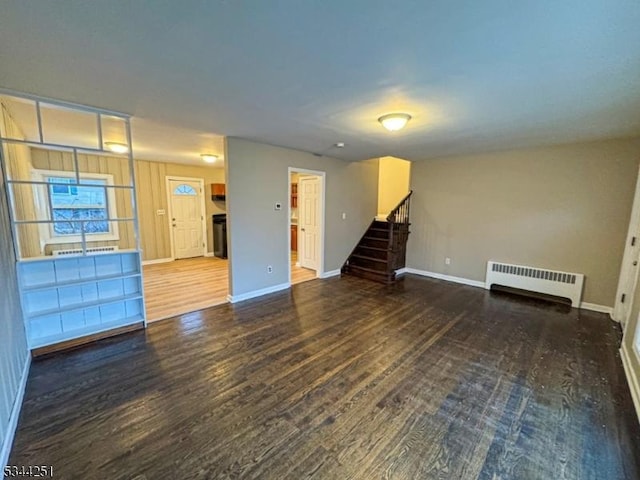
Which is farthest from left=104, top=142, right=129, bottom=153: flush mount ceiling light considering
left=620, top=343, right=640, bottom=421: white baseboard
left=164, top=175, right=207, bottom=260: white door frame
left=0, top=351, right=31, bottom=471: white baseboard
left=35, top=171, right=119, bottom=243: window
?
left=620, top=343, right=640, bottom=421: white baseboard

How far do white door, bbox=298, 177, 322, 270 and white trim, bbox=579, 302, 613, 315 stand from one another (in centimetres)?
447

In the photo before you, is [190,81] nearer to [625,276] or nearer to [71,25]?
[71,25]

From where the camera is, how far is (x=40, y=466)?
165 cm

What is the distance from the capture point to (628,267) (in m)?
3.82

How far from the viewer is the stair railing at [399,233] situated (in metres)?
5.73

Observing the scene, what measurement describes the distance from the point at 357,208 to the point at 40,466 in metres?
5.71

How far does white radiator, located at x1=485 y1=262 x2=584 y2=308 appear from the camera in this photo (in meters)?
4.36

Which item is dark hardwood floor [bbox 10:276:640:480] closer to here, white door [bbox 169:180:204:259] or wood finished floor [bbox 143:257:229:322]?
wood finished floor [bbox 143:257:229:322]

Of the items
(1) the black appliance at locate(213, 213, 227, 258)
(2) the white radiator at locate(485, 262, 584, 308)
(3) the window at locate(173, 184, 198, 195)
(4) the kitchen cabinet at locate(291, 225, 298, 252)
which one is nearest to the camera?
(2) the white radiator at locate(485, 262, 584, 308)

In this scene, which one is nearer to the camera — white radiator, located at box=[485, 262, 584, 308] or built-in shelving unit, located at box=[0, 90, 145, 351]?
built-in shelving unit, located at box=[0, 90, 145, 351]

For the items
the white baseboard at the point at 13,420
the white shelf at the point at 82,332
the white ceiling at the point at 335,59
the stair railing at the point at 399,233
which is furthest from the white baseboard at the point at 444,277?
the white baseboard at the point at 13,420

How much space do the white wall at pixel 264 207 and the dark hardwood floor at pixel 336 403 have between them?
109 centimetres

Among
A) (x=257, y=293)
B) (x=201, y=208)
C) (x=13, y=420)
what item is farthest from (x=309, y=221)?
(x=13, y=420)

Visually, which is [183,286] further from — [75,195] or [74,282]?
[75,195]
